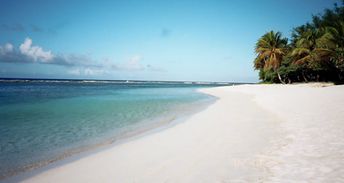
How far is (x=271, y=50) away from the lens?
40.2m

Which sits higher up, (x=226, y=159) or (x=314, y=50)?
(x=314, y=50)

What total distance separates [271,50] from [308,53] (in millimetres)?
7397

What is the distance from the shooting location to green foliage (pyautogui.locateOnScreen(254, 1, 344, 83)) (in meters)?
25.7

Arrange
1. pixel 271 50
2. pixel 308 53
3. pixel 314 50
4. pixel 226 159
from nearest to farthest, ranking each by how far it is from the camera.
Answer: pixel 226 159 < pixel 314 50 < pixel 308 53 < pixel 271 50

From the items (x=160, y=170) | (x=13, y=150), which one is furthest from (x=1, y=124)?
(x=160, y=170)

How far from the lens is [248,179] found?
11.2 ft

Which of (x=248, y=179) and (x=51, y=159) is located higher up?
(x=248, y=179)

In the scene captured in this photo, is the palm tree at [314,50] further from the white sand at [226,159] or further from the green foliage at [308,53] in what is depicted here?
the white sand at [226,159]

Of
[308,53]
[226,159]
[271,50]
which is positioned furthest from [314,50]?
[226,159]

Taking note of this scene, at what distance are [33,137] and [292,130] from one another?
771cm

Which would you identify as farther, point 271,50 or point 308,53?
point 271,50

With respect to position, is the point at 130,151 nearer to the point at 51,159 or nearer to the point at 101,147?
the point at 101,147

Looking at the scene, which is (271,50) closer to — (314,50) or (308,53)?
(308,53)

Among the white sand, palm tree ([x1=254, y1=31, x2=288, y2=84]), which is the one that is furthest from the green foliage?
the white sand
